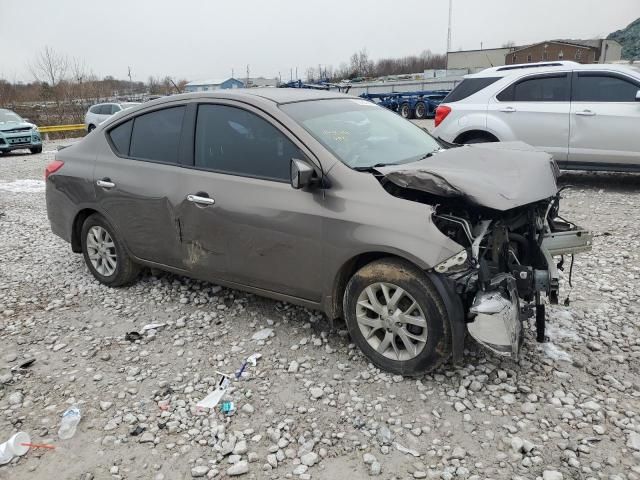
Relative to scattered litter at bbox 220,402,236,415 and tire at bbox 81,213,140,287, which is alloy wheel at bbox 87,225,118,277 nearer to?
tire at bbox 81,213,140,287

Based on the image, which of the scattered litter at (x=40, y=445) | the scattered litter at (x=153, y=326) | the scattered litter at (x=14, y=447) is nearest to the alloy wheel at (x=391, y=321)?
the scattered litter at (x=153, y=326)

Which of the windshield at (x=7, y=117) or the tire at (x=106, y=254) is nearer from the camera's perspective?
the tire at (x=106, y=254)

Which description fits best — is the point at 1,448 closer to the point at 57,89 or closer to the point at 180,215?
the point at 180,215

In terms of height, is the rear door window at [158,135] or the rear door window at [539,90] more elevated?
the rear door window at [539,90]

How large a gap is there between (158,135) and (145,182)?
417 mm

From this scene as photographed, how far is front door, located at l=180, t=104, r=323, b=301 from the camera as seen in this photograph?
3.46 meters

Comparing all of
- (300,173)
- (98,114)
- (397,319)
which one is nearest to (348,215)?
(300,173)

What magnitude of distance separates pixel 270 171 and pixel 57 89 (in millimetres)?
37723

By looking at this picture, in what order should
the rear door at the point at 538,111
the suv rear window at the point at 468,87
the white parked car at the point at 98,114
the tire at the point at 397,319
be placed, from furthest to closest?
the white parked car at the point at 98,114, the suv rear window at the point at 468,87, the rear door at the point at 538,111, the tire at the point at 397,319

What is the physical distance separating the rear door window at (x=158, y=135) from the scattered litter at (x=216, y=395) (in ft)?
5.97

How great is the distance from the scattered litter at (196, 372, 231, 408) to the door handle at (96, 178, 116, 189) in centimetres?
213

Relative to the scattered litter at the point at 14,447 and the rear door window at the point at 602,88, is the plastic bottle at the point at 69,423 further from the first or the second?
the rear door window at the point at 602,88

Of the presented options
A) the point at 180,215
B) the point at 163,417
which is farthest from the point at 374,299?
the point at 180,215

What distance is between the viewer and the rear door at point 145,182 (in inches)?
163
